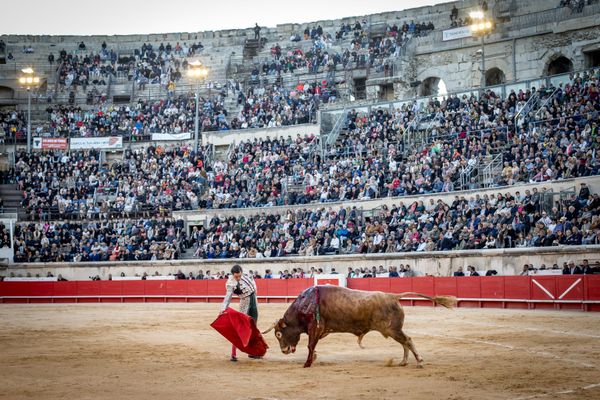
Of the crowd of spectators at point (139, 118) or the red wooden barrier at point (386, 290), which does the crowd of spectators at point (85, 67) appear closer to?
the crowd of spectators at point (139, 118)

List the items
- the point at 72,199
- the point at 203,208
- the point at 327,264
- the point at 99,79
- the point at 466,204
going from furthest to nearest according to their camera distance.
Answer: the point at 99,79, the point at 72,199, the point at 203,208, the point at 327,264, the point at 466,204

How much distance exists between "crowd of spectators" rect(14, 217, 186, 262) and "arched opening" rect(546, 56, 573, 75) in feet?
67.0

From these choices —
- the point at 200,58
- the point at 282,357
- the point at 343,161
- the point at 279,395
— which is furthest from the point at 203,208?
the point at 279,395

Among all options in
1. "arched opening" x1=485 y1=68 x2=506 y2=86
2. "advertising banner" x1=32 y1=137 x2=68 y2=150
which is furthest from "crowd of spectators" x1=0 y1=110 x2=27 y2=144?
"arched opening" x1=485 y1=68 x2=506 y2=86

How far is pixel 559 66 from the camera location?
40.7 metres

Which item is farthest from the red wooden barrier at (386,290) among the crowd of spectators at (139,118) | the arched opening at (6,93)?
the arched opening at (6,93)

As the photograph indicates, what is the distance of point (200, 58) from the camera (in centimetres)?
5462

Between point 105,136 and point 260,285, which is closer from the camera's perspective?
point 260,285

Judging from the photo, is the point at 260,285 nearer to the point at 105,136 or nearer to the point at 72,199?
the point at 72,199

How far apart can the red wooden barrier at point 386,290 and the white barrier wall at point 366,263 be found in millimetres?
973

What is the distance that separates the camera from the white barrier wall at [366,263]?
25.2 meters

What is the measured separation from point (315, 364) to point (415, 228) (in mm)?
17685

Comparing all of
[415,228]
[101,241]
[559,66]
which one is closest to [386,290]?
[415,228]

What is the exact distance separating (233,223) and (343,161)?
591cm
